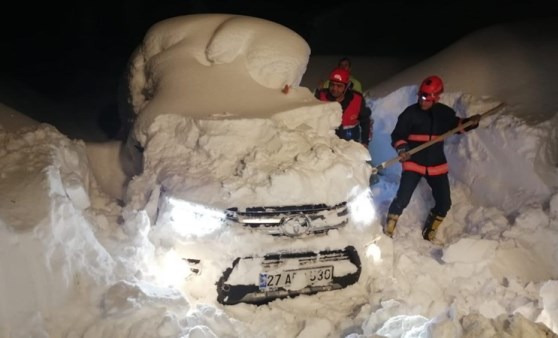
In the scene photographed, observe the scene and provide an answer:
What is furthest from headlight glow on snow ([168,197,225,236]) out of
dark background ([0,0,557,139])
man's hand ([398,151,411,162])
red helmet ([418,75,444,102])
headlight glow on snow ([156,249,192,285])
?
dark background ([0,0,557,139])

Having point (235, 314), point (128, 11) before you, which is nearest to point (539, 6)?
point (128, 11)

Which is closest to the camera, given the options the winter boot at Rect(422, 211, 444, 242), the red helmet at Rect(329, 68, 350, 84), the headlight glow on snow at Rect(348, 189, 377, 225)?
the headlight glow on snow at Rect(348, 189, 377, 225)

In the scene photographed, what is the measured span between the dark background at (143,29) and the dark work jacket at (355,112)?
642 cm

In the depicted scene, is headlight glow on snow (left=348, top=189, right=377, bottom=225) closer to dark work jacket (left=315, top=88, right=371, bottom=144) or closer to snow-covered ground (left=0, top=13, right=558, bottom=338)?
snow-covered ground (left=0, top=13, right=558, bottom=338)

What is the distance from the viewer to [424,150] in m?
5.27

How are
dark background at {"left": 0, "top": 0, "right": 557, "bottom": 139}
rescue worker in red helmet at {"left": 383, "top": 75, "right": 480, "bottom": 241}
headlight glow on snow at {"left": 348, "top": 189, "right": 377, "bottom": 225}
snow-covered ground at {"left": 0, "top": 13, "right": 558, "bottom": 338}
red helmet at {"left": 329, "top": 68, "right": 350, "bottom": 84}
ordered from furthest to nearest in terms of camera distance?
dark background at {"left": 0, "top": 0, "right": 557, "bottom": 139} → red helmet at {"left": 329, "top": 68, "right": 350, "bottom": 84} → rescue worker in red helmet at {"left": 383, "top": 75, "right": 480, "bottom": 241} → headlight glow on snow at {"left": 348, "top": 189, "right": 377, "bottom": 225} → snow-covered ground at {"left": 0, "top": 13, "right": 558, "bottom": 338}

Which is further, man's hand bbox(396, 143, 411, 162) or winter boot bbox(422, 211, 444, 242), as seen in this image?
winter boot bbox(422, 211, 444, 242)

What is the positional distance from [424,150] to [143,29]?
1837 cm

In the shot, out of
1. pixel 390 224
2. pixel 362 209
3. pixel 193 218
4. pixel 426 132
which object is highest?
pixel 426 132

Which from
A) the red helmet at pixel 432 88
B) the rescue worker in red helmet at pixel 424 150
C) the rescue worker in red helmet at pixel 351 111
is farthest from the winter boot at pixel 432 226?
the rescue worker in red helmet at pixel 351 111

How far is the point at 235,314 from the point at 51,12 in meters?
22.6

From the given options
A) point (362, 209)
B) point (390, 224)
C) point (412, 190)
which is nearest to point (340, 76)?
point (412, 190)

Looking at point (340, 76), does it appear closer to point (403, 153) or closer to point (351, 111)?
point (351, 111)

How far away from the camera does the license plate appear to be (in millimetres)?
3653
